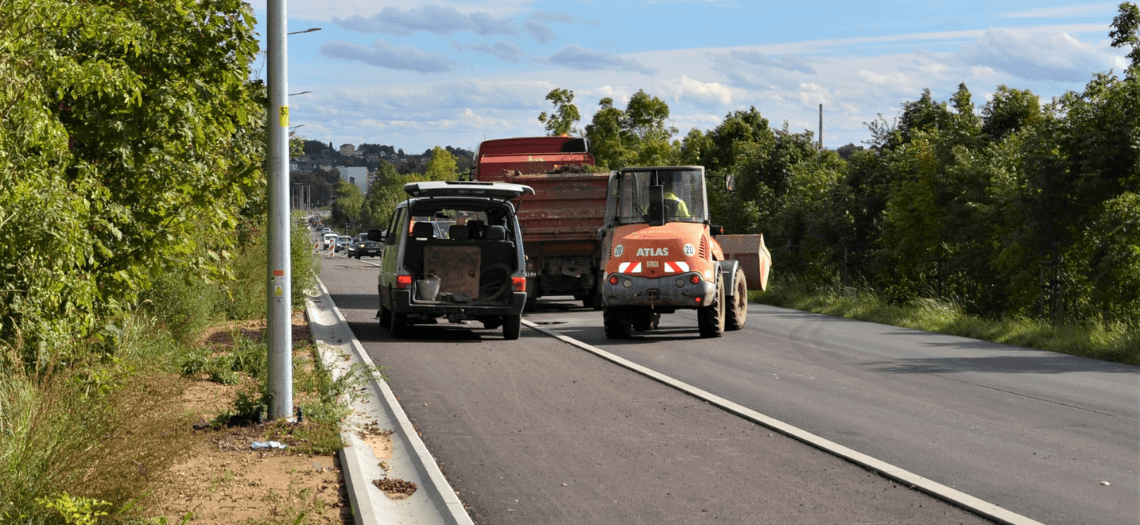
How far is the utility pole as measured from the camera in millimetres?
8953

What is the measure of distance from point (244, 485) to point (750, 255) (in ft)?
46.9

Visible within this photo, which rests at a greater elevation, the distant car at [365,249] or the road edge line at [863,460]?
the road edge line at [863,460]

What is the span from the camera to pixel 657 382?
1240 cm

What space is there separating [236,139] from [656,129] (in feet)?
119

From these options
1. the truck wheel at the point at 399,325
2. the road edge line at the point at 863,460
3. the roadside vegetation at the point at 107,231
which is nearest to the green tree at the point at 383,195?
the truck wheel at the point at 399,325

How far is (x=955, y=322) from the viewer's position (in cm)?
1909

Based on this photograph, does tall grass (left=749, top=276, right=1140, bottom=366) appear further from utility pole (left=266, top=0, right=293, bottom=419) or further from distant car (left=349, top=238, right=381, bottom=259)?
distant car (left=349, top=238, right=381, bottom=259)

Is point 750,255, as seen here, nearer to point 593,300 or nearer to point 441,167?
point 593,300

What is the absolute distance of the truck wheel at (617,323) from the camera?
17266 mm

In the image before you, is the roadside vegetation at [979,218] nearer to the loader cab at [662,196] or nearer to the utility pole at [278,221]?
the loader cab at [662,196]

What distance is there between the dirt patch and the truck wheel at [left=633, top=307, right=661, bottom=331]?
9563mm

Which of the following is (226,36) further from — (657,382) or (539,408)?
(657,382)

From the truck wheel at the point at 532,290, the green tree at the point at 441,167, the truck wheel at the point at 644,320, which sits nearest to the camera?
the truck wheel at the point at 644,320

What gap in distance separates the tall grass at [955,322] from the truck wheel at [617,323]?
5546mm
